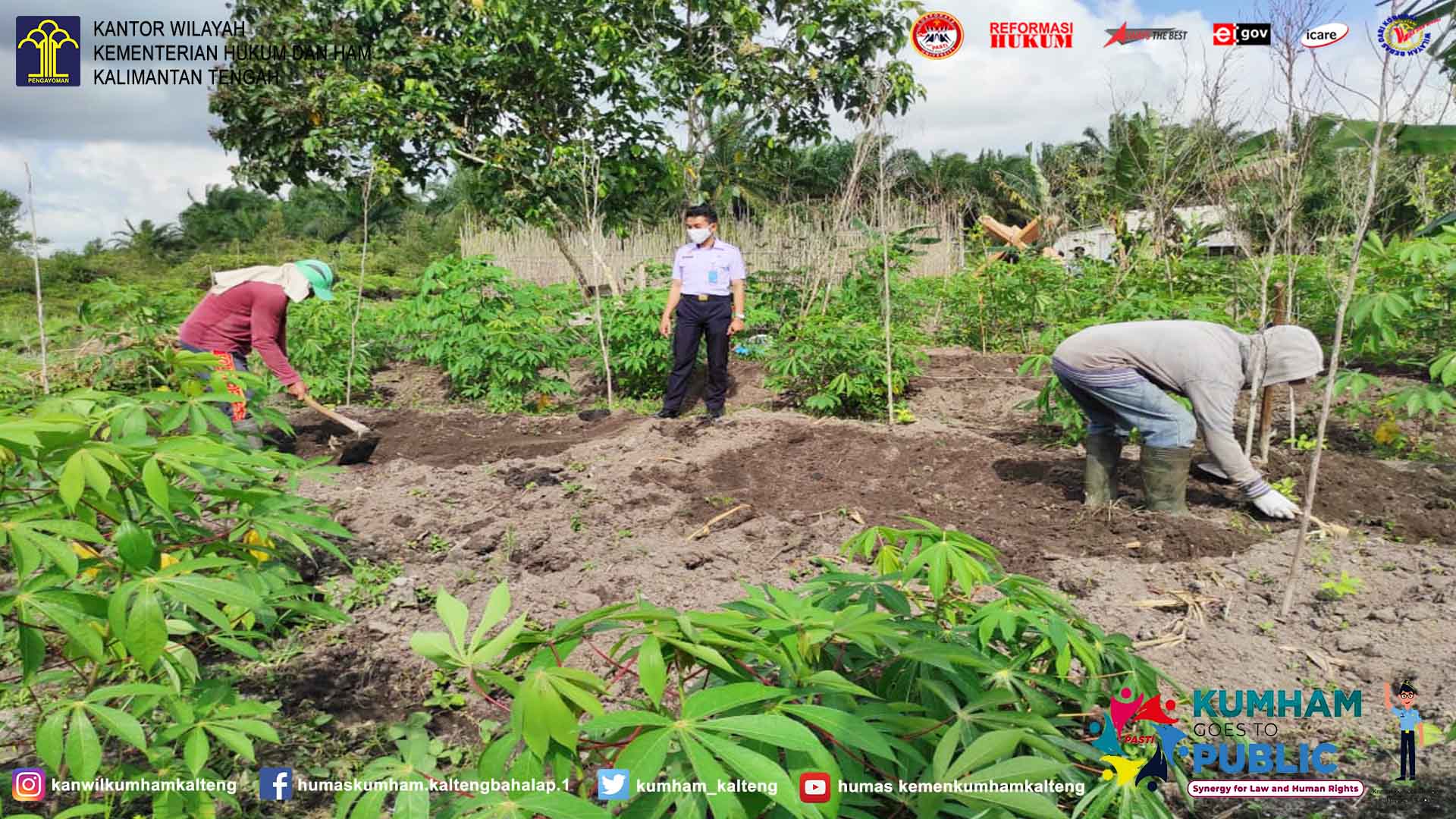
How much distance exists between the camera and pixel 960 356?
8820mm

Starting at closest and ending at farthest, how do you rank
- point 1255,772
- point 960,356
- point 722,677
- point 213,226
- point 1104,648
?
1. point 722,677
2. point 1104,648
3. point 1255,772
4. point 960,356
5. point 213,226

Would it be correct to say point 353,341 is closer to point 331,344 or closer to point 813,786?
point 331,344

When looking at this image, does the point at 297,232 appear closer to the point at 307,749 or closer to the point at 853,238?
the point at 853,238

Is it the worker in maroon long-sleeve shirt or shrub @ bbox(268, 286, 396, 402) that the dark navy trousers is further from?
shrub @ bbox(268, 286, 396, 402)

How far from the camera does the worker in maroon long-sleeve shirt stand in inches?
189

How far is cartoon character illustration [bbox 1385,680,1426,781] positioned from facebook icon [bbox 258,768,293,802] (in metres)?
2.72

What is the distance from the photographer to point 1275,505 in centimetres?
376

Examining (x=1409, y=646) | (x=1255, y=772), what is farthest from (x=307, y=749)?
(x=1409, y=646)

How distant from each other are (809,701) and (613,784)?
1.03 ft

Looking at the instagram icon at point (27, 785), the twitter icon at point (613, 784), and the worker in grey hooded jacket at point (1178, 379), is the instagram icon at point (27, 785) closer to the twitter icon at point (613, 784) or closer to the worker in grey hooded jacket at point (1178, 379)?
the twitter icon at point (613, 784)

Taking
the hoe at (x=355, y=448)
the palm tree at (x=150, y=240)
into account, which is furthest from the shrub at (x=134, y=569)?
the palm tree at (x=150, y=240)

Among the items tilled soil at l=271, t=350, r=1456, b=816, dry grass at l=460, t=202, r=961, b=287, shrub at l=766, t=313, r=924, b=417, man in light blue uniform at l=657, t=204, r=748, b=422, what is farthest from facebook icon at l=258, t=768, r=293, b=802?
dry grass at l=460, t=202, r=961, b=287

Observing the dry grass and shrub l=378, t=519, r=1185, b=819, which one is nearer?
shrub l=378, t=519, r=1185, b=819

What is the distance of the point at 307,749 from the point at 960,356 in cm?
757
